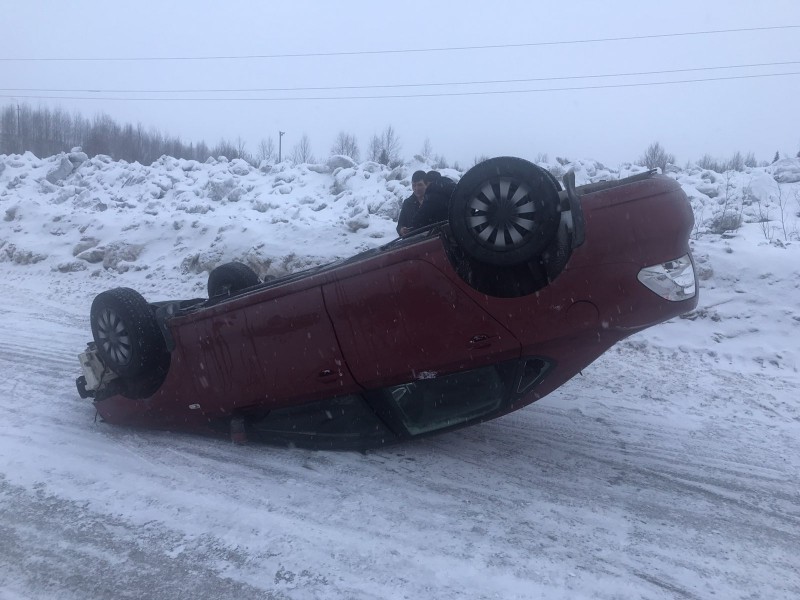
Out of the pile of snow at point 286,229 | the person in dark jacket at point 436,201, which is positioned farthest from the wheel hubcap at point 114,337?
the pile of snow at point 286,229

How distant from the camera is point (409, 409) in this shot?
14.4 feet

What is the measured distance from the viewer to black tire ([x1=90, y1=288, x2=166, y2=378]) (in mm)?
4672

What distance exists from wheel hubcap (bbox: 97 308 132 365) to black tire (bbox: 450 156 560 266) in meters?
2.64

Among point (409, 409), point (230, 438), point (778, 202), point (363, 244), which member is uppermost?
point (778, 202)

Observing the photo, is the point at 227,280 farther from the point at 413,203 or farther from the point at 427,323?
the point at 427,323

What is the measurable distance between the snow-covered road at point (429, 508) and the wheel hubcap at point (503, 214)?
5.13ft

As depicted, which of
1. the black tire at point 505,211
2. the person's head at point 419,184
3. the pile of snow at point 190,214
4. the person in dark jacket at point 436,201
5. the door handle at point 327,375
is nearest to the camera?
the black tire at point 505,211

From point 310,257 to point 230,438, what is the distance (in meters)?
5.42

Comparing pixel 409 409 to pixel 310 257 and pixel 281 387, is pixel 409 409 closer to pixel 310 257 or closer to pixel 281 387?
pixel 281 387

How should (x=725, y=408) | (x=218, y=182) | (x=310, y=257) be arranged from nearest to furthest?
(x=725, y=408) < (x=310, y=257) < (x=218, y=182)

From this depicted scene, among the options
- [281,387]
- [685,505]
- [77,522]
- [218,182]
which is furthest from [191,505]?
[218,182]

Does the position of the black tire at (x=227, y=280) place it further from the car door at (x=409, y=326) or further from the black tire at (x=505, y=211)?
the black tire at (x=505, y=211)

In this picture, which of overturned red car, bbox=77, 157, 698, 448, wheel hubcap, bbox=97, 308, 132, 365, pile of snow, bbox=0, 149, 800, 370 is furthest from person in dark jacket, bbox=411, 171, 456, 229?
pile of snow, bbox=0, 149, 800, 370

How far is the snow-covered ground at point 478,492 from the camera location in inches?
120
